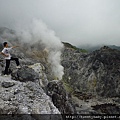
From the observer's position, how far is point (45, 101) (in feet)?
41.1

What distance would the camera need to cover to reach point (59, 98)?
20.2 meters

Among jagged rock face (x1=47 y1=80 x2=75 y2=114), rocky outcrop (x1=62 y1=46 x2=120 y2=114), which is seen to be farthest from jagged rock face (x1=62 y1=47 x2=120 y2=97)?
jagged rock face (x1=47 y1=80 x2=75 y2=114)

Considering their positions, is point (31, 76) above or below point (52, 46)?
below

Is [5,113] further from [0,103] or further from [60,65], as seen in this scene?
[60,65]

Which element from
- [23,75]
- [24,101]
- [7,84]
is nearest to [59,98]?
[23,75]

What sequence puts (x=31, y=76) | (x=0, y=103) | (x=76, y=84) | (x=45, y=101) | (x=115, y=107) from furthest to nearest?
1. (x=76, y=84)
2. (x=115, y=107)
3. (x=31, y=76)
4. (x=45, y=101)
5. (x=0, y=103)

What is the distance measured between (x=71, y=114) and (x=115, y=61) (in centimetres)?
6862

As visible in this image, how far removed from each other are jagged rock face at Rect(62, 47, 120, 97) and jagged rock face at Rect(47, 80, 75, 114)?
178ft

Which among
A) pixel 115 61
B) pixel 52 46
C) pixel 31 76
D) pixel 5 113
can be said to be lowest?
pixel 5 113

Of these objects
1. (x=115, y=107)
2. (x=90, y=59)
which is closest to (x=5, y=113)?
(x=115, y=107)

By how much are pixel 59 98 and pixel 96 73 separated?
6609 cm

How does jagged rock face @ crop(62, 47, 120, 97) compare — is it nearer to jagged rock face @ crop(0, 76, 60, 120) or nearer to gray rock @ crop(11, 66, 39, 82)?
gray rock @ crop(11, 66, 39, 82)

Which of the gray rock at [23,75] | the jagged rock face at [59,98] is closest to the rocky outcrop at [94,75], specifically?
the jagged rock face at [59,98]

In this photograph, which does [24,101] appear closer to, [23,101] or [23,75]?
[23,101]
